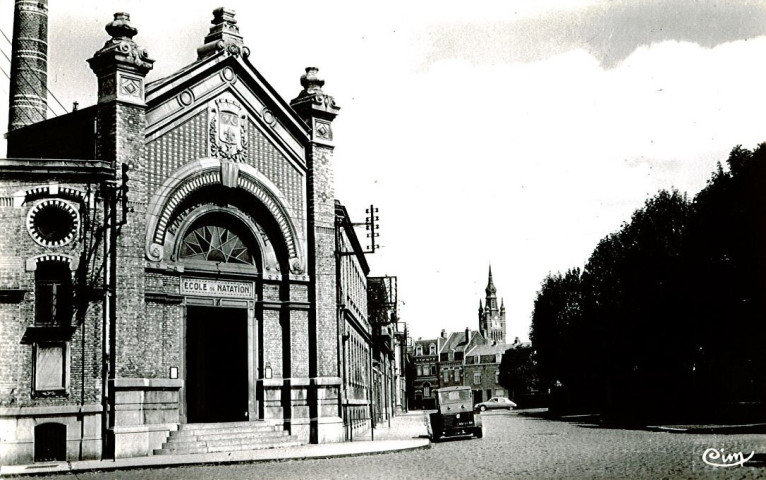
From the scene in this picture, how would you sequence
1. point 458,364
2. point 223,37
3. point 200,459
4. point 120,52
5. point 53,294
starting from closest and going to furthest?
point 200,459
point 53,294
point 120,52
point 223,37
point 458,364

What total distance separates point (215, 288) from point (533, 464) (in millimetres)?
12422

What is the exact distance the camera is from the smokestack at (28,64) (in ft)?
114

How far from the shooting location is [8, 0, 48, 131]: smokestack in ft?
114

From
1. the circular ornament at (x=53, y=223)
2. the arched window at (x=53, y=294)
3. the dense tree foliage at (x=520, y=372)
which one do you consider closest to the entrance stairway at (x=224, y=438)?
the arched window at (x=53, y=294)

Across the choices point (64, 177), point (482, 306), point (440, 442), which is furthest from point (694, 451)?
point (482, 306)

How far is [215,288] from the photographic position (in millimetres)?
25609

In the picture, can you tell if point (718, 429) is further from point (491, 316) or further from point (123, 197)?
point (491, 316)

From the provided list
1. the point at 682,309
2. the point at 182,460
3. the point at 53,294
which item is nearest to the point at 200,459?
the point at 182,460

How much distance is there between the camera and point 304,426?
26312 mm

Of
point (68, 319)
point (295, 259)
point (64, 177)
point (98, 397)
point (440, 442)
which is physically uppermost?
point (64, 177)

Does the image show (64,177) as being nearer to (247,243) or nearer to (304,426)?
(247,243)

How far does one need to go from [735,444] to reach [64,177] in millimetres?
19508

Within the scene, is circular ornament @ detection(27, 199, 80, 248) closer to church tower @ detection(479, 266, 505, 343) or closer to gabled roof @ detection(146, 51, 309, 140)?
gabled roof @ detection(146, 51, 309, 140)

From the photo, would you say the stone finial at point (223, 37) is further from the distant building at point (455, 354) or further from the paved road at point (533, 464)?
the distant building at point (455, 354)
